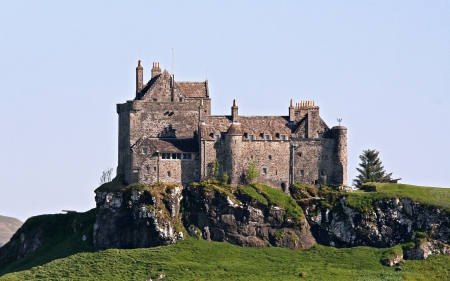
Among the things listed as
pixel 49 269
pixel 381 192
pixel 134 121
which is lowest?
pixel 49 269

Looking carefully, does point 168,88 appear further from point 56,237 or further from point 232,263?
point 232,263

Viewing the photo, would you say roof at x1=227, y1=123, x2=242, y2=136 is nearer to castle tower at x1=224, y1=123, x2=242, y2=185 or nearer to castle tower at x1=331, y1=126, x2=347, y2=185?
castle tower at x1=224, y1=123, x2=242, y2=185

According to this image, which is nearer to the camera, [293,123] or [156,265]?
[156,265]

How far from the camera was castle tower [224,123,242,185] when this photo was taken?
11506 centimetres

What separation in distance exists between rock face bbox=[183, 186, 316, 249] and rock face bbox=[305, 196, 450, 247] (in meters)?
2.90

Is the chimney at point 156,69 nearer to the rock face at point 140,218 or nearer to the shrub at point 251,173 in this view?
the rock face at point 140,218

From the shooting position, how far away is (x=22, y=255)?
125625 mm

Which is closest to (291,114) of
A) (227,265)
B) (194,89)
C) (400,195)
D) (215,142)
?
(215,142)

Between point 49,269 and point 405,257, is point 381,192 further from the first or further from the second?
point 49,269

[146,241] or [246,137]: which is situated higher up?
[246,137]

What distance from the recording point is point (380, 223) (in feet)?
374

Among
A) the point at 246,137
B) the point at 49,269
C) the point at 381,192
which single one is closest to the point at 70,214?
the point at 49,269

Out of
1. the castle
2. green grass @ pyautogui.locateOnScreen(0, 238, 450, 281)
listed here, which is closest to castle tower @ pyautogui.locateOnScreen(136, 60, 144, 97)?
the castle

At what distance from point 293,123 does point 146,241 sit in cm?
2105
